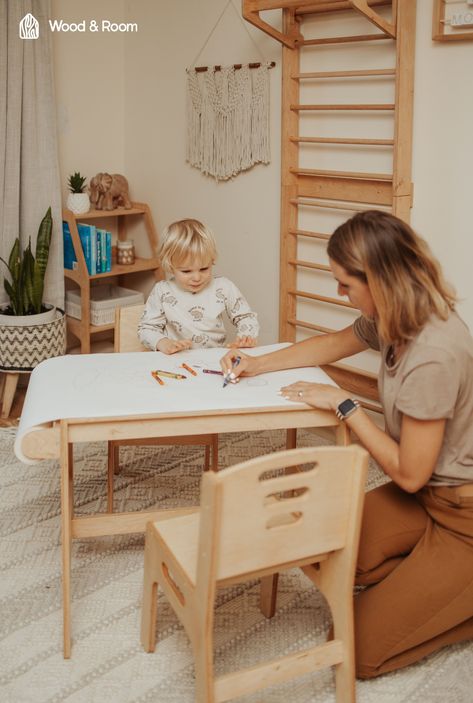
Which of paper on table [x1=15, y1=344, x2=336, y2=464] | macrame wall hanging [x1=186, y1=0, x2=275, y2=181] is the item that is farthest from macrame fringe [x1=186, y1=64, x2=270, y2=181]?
paper on table [x1=15, y1=344, x2=336, y2=464]

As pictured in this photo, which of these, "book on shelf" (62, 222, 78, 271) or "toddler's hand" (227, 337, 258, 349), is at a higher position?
"book on shelf" (62, 222, 78, 271)

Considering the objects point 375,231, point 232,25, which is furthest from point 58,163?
point 375,231

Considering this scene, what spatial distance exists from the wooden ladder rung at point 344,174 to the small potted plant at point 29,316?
4.00 ft

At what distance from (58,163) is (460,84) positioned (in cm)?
207

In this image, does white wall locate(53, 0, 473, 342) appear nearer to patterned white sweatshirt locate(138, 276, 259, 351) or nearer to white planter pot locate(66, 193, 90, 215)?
white planter pot locate(66, 193, 90, 215)

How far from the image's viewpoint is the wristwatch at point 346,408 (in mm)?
1964

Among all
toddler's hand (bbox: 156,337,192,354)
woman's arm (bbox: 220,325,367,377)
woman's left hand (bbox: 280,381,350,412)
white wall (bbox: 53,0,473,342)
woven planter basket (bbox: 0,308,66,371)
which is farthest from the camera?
woven planter basket (bbox: 0,308,66,371)

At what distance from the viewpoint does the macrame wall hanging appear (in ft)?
11.7

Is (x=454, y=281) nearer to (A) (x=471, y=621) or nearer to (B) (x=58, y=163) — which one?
(A) (x=471, y=621)

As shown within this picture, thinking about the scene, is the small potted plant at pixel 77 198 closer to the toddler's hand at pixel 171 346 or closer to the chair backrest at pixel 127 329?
the chair backrest at pixel 127 329

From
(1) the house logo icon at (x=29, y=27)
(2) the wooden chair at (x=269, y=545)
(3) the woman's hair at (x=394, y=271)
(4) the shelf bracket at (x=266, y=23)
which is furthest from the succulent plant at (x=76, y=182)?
(2) the wooden chair at (x=269, y=545)

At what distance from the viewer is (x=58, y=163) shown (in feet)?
13.3

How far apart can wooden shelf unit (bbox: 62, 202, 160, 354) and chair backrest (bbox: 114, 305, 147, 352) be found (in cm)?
131

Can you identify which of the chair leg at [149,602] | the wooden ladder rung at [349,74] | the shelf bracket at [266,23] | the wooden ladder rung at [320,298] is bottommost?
the chair leg at [149,602]
